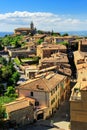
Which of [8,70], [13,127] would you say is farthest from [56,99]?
[8,70]

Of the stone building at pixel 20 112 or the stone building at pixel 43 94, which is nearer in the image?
the stone building at pixel 20 112

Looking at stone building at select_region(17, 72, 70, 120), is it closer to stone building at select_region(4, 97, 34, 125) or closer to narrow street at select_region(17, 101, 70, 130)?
narrow street at select_region(17, 101, 70, 130)

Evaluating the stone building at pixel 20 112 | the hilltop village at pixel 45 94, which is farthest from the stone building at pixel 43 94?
the stone building at pixel 20 112

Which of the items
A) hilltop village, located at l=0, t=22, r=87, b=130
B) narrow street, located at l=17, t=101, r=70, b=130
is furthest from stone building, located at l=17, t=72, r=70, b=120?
narrow street, located at l=17, t=101, r=70, b=130

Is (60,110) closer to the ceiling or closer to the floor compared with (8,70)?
closer to the floor

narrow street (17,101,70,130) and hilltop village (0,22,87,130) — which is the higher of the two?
hilltop village (0,22,87,130)

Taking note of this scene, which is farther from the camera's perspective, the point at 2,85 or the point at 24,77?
the point at 24,77

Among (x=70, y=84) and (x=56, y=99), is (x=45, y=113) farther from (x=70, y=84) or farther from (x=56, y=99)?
(x=70, y=84)

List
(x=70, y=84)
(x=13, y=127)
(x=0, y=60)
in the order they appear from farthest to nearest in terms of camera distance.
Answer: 1. (x=0, y=60)
2. (x=70, y=84)
3. (x=13, y=127)

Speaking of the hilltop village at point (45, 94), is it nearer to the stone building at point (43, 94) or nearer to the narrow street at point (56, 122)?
the stone building at point (43, 94)

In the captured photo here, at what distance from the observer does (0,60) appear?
65875 mm

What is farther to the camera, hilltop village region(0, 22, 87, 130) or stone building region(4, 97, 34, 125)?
stone building region(4, 97, 34, 125)

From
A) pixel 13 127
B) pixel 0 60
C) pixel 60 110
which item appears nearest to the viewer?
pixel 13 127

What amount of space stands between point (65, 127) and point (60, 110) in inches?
230
